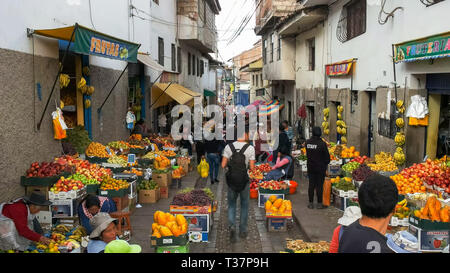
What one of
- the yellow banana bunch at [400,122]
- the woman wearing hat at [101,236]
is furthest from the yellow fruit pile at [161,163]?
the woman wearing hat at [101,236]

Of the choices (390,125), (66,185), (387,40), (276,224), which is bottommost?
(276,224)

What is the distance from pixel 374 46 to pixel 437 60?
397 centimetres

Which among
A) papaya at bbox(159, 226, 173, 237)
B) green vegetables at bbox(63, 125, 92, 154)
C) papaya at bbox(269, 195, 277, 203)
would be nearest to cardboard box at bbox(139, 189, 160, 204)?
green vegetables at bbox(63, 125, 92, 154)

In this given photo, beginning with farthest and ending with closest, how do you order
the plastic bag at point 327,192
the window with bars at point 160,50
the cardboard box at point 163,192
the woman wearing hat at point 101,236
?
1. the window with bars at point 160,50
2. the cardboard box at point 163,192
3. the plastic bag at point 327,192
4. the woman wearing hat at point 101,236

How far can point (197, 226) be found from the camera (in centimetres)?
766

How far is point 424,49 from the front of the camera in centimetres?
848

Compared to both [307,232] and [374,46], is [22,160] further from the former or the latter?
[374,46]

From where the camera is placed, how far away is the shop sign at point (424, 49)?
304 inches

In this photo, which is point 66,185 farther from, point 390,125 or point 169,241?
point 390,125

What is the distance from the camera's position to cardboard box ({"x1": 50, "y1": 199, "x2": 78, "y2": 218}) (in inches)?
312

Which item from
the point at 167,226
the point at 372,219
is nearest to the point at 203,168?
the point at 167,226

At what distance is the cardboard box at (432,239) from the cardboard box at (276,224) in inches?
118

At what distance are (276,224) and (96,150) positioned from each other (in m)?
5.86

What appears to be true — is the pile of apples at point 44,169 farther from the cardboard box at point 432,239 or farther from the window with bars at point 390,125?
the window with bars at point 390,125
